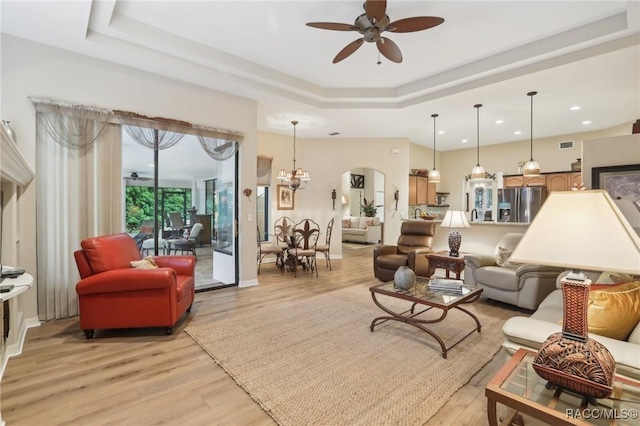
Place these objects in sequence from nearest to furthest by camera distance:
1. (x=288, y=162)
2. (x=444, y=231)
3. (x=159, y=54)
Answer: (x=159, y=54) → (x=444, y=231) → (x=288, y=162)

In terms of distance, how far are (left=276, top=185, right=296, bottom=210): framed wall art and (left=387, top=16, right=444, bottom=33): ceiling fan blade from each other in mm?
4910

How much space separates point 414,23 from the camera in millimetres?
2734

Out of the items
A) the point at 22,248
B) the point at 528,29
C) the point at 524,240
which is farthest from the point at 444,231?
the point at 22,248

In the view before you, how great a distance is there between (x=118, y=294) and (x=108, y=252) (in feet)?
1.60

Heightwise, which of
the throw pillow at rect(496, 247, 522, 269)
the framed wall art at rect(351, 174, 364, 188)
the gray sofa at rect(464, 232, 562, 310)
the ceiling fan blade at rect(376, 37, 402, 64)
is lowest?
the gray sofa at rect(464, 232, 562, 310)

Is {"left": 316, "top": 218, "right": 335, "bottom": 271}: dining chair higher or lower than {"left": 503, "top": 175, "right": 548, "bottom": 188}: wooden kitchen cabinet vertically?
lower

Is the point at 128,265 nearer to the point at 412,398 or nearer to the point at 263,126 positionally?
the point at 412,398

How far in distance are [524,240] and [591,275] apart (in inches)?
98.0

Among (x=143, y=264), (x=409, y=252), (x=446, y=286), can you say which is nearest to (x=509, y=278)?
(x=446, y=286)

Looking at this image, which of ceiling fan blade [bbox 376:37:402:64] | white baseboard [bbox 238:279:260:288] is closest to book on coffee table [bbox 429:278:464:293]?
ceiling fan blade [bbox 376:37:402:64]

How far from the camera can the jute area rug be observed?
6.31 ft

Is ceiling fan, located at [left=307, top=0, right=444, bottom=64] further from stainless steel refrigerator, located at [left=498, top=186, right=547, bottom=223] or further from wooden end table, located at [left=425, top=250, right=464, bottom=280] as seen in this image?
stainless steel refrigerator, located at [left=498, top=186, right=547, bottom=223]

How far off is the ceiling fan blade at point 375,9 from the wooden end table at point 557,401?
2814 millimetres

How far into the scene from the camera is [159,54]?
362 cm
